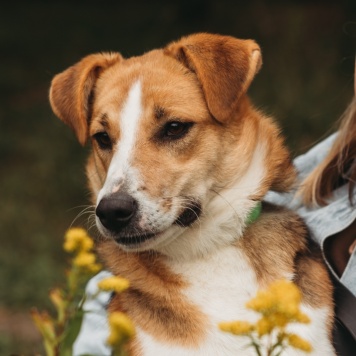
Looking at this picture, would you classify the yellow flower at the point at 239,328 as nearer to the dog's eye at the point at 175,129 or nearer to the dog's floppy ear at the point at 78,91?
the dog's eye at the point at 175,129

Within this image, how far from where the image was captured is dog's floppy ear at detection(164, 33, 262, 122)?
3109 millimetres

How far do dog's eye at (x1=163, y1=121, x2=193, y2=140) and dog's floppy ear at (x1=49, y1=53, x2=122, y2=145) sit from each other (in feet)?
1.75

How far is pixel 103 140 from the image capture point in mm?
3260

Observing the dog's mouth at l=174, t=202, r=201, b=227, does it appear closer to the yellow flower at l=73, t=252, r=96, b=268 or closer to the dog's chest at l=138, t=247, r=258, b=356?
the dog's chest at l=138, t=247, r=258, b=356

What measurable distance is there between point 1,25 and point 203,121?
1027cm

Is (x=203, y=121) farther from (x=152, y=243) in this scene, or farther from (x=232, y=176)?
(x=152, y=243)

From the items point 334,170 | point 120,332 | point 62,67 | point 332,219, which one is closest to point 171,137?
point 332,219

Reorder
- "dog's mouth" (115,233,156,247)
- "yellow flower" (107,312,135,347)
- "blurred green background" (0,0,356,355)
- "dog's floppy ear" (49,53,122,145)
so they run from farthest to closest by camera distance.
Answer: "blurred green background" (0,0,356,355)
"dog's floppy ear" (49,53,122,145)
"dog's mouth" (115,233,156,247)
"yellow flower" (107,312,135,347)

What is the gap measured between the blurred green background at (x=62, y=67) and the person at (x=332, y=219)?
2058mm

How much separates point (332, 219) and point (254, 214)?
0.44 metres

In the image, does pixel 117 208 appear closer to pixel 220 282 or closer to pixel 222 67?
pixel 220 282

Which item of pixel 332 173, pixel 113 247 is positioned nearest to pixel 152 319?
pixel 113 247

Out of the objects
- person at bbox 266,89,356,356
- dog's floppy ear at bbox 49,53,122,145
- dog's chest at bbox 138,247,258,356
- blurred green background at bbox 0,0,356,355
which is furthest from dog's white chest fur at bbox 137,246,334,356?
blurred green background at bbox 0,0,356,355

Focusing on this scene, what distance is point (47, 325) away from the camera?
4.38ft
